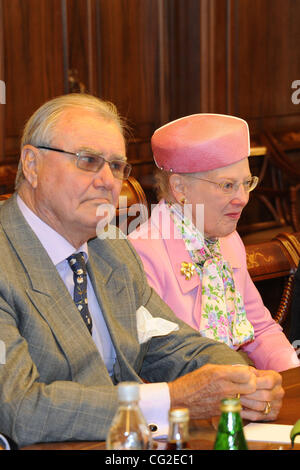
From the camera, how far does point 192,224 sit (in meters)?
2.71

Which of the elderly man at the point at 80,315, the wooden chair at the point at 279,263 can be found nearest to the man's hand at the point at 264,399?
the elderly man at the point at 80,315

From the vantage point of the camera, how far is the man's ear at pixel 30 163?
2.04m

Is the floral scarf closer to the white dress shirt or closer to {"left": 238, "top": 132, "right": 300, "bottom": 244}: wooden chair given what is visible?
the white dress shirt

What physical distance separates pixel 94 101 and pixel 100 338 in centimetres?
65

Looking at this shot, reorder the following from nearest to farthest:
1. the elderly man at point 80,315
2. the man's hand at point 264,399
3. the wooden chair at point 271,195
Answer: the elderly man at point 80,315 → the man's hand at point 264,399 → the wooden chair at point 271,195

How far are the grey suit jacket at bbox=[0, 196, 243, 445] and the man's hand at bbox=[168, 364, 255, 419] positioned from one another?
20 centimetres

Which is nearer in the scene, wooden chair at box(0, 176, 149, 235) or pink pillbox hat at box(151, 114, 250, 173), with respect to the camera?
pink pillbox hat at box(151, 114, 250, 173)

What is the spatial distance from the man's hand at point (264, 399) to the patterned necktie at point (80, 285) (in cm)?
46

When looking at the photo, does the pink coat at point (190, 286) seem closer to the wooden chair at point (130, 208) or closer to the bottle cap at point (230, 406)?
the wooden chair at point (130, 208)

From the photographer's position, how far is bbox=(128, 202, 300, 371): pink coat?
2586mm

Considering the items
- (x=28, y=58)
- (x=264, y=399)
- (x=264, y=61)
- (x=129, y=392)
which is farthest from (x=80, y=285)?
(x=264, y=61)

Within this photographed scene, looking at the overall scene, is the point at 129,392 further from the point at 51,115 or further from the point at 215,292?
the point at 215,292

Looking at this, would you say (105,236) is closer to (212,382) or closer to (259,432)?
(212,382)

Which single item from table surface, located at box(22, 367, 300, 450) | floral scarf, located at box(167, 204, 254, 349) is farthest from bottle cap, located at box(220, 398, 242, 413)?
floral scarf, located at box(167, 204, 254, 349)
